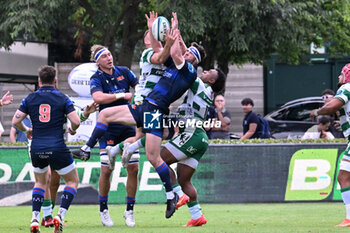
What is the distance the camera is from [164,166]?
10359mm

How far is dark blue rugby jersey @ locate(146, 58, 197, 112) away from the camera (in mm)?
Answer: 10406

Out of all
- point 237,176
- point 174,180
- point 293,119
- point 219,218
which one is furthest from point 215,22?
point 174,180

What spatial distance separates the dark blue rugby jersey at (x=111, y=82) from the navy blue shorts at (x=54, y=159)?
138cm

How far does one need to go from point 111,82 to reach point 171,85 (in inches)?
45.6

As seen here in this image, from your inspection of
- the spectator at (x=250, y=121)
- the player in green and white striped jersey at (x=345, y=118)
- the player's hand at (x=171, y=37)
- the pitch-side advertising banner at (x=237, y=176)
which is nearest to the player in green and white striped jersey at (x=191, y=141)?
the player's hand at (x=171, y=37)

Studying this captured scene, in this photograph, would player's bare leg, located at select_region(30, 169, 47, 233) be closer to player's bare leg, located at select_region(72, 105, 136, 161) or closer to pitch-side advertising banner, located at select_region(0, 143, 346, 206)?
player's bare leg, located at select_region(72, 105, 136, 161)

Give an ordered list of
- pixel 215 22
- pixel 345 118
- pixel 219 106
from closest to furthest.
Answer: pixel 345 118 < pixel 219 106 < pixel 215 22

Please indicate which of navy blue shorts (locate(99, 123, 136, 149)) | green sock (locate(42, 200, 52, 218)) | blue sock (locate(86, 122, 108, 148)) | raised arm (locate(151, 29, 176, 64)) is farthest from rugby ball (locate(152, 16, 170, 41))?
green sock (locate(42, 200, 52, 218))

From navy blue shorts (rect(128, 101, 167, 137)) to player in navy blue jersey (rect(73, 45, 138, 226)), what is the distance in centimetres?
64

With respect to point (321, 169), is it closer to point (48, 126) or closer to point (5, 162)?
point (5, 162)

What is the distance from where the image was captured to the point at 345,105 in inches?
425


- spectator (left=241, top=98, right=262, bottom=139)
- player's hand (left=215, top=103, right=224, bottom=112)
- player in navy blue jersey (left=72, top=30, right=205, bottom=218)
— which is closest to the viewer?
player in navy blue jersey (left=72, top=30, right=205, bottom=218)

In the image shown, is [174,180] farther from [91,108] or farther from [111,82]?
[111,82]

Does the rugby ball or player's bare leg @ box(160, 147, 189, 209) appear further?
player's bare leg @ box(160, 147, 189, 209)
